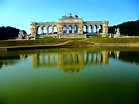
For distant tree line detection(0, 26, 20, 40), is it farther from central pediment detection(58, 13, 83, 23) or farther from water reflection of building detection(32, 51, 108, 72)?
water reflection of building detection(32, 51, 108, 72)

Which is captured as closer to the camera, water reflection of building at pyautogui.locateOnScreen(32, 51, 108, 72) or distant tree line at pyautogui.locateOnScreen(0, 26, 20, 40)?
water reflection of building at pyautogui.locateOnScreen(32, 51, 108, 72)

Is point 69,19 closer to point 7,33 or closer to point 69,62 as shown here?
point 7,33

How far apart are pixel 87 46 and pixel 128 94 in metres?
24.0

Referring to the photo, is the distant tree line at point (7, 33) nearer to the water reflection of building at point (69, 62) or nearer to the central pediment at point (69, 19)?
the central pediment at point (69, 19)

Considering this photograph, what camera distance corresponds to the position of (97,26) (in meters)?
51.2

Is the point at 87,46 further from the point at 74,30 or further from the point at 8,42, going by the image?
the point at 74,30

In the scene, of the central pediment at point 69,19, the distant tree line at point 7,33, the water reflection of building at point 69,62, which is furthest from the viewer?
the central pediment at point 69,19

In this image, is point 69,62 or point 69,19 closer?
point 69,62

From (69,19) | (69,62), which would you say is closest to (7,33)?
(69,19)

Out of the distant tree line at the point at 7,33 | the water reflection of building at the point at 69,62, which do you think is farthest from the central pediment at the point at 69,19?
the water reflection of building at the point at 69,62

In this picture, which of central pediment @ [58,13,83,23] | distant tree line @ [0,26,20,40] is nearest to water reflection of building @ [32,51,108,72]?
distant tree line @ [0,26,20,40]

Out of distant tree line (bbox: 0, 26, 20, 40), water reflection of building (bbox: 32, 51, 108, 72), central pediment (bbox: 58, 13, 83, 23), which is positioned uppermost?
central pediment (bbox: 58, 13, 83, 23)

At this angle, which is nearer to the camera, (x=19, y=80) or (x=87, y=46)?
(x=19, y=80)

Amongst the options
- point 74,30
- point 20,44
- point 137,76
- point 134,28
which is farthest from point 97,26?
point 137,76
